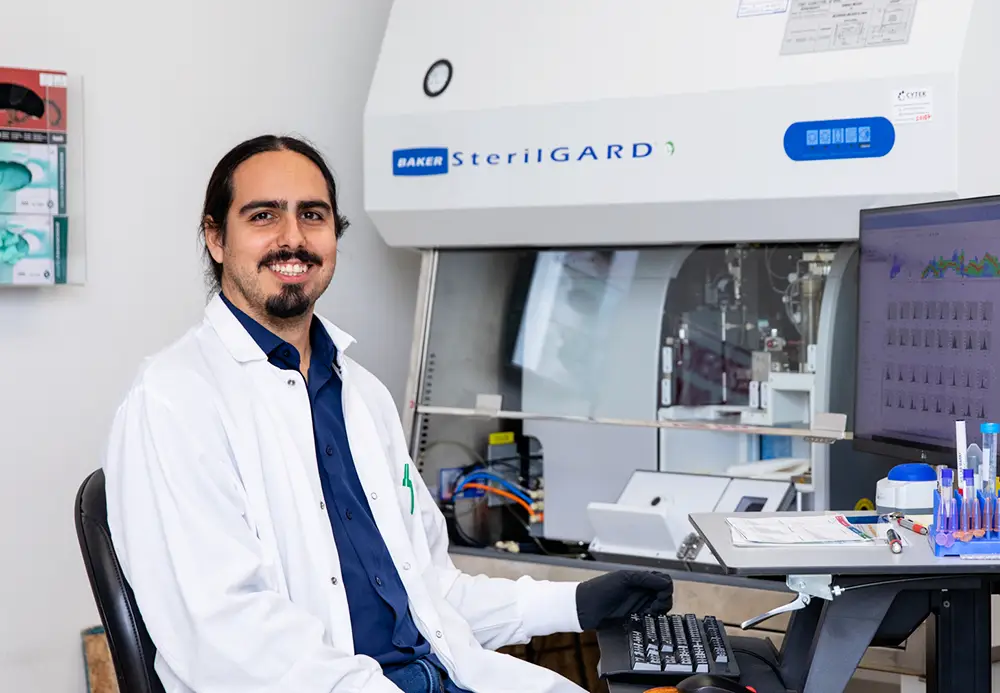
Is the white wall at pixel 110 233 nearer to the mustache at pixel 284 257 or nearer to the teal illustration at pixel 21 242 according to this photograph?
the teal illustration at pixel 21 242

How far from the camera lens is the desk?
1.32 m

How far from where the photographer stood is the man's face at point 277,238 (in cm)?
172

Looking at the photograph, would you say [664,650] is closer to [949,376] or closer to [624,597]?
[624,597]

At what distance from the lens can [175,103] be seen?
2.70 meters

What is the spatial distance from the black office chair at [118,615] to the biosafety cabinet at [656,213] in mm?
1235

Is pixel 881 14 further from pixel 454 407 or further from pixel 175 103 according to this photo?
pixel 175 103

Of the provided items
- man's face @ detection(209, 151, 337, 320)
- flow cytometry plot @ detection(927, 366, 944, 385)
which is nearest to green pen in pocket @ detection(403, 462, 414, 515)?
man's face @ detection(209, 151, 337, 320)

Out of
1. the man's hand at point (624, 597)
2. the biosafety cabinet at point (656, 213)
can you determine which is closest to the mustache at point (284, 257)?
the man's hand at point (624, 597)

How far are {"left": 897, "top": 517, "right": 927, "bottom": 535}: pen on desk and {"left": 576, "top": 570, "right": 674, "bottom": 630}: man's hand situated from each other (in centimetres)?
35

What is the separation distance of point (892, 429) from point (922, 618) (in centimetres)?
39

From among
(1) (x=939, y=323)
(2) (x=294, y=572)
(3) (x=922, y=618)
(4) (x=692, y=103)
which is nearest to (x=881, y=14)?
(4) (x=692, y=103)

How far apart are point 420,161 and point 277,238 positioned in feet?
Answer: 2.83

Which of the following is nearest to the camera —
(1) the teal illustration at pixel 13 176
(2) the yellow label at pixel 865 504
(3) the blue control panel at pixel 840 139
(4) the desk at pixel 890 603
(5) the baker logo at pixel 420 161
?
(4) the desk at pixel 890 603

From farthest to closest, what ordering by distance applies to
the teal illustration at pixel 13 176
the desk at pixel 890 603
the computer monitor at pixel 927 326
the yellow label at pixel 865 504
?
the teal illustration at pixel 13 176, the yellow label at pixel 865 504, the computer monitor at pixel 927 326, the desk at pixel 890 603
